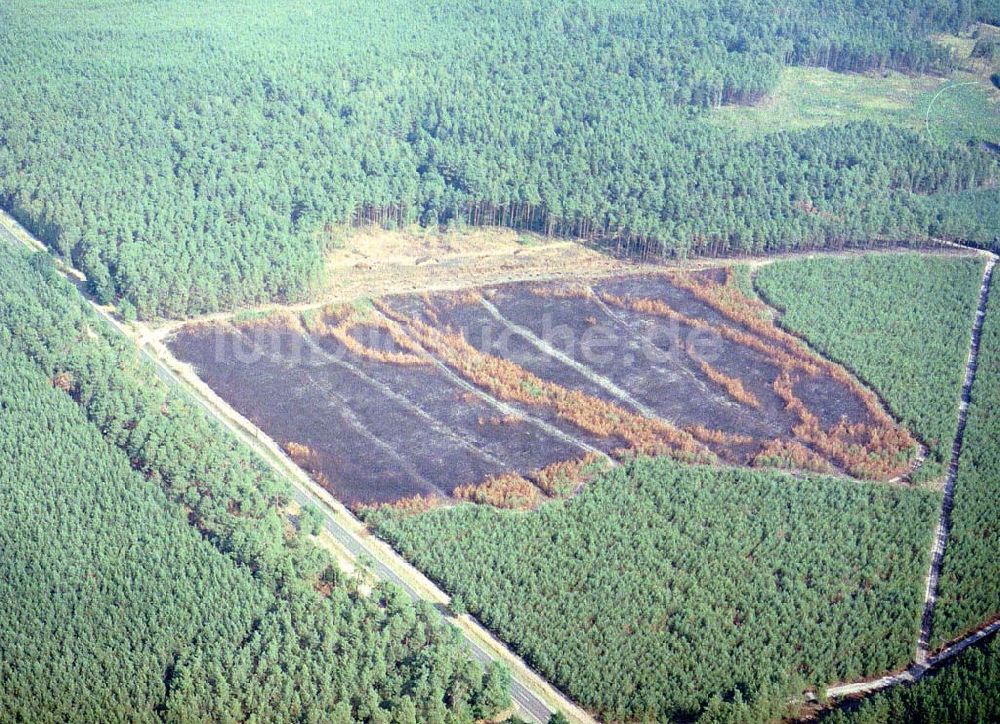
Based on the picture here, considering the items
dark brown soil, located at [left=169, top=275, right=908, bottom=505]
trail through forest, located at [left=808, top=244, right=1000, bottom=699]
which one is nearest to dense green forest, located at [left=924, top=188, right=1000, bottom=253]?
trail through forest, located at [left=808, top=244, right=1000, bottom=699]

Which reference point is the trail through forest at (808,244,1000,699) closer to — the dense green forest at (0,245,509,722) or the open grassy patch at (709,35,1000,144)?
the dense green forest at (0,245,509,722)

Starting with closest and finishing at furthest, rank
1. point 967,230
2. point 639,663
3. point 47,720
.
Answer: point 47,720 < point 639,663 < point 967,230

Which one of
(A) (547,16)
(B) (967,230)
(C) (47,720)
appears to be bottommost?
(C) (47,720)

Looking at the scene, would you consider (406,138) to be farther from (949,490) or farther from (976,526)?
(976,526)

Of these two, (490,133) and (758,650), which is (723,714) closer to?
(758,650)

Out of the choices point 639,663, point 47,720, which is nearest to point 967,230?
point 639,663
